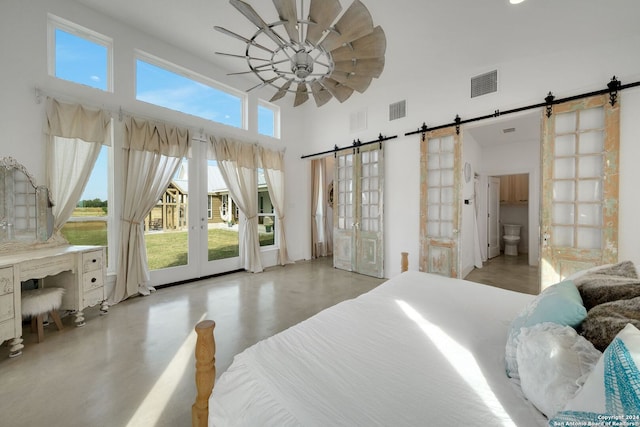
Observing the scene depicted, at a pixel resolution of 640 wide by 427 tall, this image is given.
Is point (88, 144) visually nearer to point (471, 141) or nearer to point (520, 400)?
point (520, 400)

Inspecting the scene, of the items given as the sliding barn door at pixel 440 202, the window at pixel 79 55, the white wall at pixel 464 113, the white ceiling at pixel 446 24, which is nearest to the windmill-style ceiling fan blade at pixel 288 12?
the white ceiling at pixel 446 24

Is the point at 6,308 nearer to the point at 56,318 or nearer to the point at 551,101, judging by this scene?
the point at 56,318

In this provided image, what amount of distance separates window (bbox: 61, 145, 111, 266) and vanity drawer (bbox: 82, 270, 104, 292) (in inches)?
26.4

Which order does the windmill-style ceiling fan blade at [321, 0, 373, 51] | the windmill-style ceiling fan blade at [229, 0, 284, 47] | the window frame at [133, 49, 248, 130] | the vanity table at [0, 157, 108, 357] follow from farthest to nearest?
the window frame at [133, 49, 248, 130]
the vanity table at [0, 157, 108, 357]
the windmill-style ceiling fan blade at [321, 0, 373, 51]
the windmill-style ceiling fan blade at [229, 0, 284, 47]

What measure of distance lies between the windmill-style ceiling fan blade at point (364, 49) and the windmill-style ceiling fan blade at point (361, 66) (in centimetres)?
5

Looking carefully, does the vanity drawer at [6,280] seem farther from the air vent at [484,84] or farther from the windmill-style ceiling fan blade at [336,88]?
the air vent at [484,84]

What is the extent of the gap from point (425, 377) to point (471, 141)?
4848mm

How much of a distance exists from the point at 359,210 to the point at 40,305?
14.3 feet

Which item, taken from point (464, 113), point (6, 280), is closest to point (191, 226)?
point (6, 280)

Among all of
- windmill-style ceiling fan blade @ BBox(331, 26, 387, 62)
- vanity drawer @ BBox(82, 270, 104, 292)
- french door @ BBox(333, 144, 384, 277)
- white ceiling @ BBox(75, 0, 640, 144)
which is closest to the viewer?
windmill-style ceiling fan blade @ BBox(331, 26, 387, 62)

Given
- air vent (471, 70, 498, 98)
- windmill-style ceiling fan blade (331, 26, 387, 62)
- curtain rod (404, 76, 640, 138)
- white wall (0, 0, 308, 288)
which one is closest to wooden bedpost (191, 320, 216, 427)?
windmill-style ceiling fan blade (331, 26, 387, 62)

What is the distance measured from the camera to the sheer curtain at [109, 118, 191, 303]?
3.29 meters

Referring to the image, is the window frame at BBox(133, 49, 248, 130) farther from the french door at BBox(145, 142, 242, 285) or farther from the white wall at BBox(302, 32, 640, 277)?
the white wall at BBox(302, 32, 640, 277)

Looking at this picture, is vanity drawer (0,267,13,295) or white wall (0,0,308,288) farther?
white wall (0,0,308,288)
